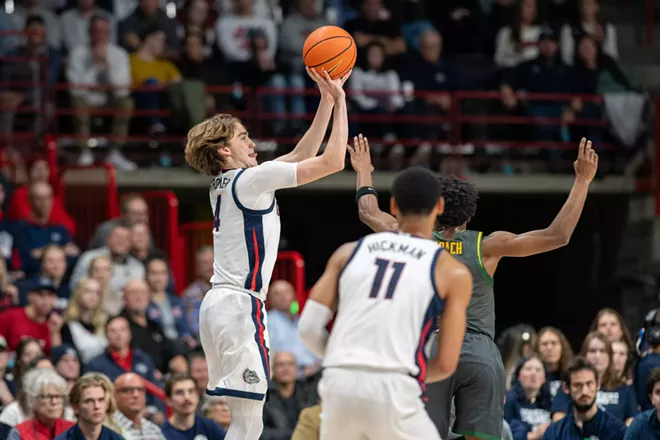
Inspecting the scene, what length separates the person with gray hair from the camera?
32.6 feet

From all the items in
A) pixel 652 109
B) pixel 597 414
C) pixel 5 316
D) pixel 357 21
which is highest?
pixel 357 21

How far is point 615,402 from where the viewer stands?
11242mm

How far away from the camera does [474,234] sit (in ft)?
24.1

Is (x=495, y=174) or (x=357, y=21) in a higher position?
(x=357, y=21)

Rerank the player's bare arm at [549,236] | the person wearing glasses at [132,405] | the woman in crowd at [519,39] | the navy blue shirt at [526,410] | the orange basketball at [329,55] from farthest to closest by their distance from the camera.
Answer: the woman in crowd at [519,39]
the navy blue shirt at [526,410]
the person wearing glasses at [132,405]
the orange basketball at [329,55]
the player's bare arm at [549,236]

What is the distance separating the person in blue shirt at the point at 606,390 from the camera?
1116 centimetres

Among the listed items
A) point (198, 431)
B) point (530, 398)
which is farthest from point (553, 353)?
point (198, 431)

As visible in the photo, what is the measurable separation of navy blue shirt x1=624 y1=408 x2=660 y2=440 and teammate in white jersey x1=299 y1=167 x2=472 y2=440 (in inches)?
152

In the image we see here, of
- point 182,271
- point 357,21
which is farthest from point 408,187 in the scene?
point 357,21

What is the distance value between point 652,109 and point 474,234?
10.5 metres

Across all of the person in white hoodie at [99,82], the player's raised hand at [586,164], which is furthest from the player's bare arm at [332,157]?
the person in white hoodie at [99,82]

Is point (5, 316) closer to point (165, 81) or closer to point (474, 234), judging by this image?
point (165, 81)

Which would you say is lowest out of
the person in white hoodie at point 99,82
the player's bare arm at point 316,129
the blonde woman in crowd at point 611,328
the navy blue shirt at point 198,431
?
the navy blue shirt at point 198,431

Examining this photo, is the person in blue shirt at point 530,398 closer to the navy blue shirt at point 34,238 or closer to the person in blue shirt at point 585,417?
the person in blue shirt at point 585,417
